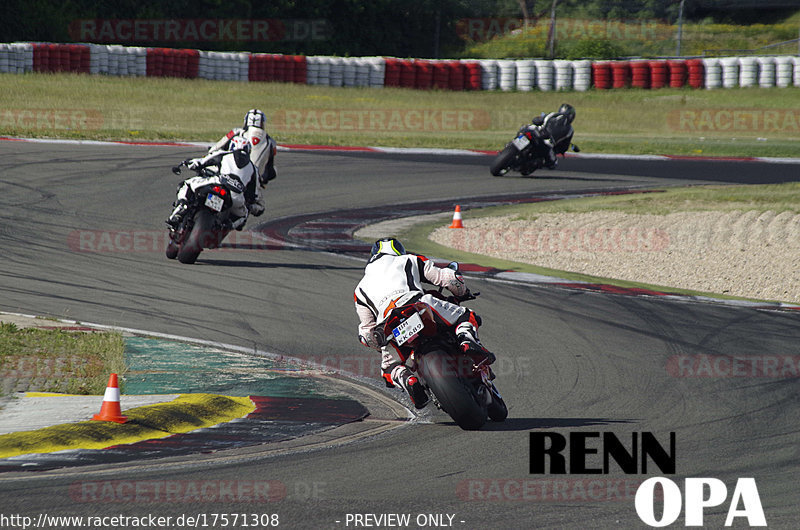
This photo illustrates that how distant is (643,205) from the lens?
1833 centimetres

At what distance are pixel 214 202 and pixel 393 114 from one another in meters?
20.6

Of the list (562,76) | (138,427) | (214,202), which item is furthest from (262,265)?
(562,76)

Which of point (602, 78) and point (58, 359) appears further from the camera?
point (602, 78)

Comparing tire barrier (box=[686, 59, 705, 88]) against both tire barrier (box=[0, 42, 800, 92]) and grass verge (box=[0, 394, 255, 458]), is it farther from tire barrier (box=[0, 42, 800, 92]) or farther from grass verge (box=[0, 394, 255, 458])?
grass verge (box=[0, 394, 255, 458])

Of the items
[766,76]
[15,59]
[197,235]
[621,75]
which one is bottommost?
[197,235]

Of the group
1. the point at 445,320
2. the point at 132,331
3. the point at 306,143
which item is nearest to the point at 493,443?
the point at 445,320

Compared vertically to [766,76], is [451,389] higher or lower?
lower

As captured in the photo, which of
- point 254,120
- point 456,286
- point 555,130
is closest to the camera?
point 456,286

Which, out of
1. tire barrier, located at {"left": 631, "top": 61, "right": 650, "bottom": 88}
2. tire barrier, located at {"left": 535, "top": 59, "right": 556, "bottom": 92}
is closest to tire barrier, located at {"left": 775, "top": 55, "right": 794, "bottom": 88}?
tire barrier, located at {"left": 631, "top": 61, "right": 650, "bottom": 88}

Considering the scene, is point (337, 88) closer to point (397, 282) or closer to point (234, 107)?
point (234, 107)

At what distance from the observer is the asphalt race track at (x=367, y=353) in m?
5.25

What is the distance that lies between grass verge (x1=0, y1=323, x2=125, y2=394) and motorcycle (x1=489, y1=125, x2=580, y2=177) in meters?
13.3

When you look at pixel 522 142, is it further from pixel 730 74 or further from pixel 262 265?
pixel 730 74

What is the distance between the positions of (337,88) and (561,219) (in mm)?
20037
